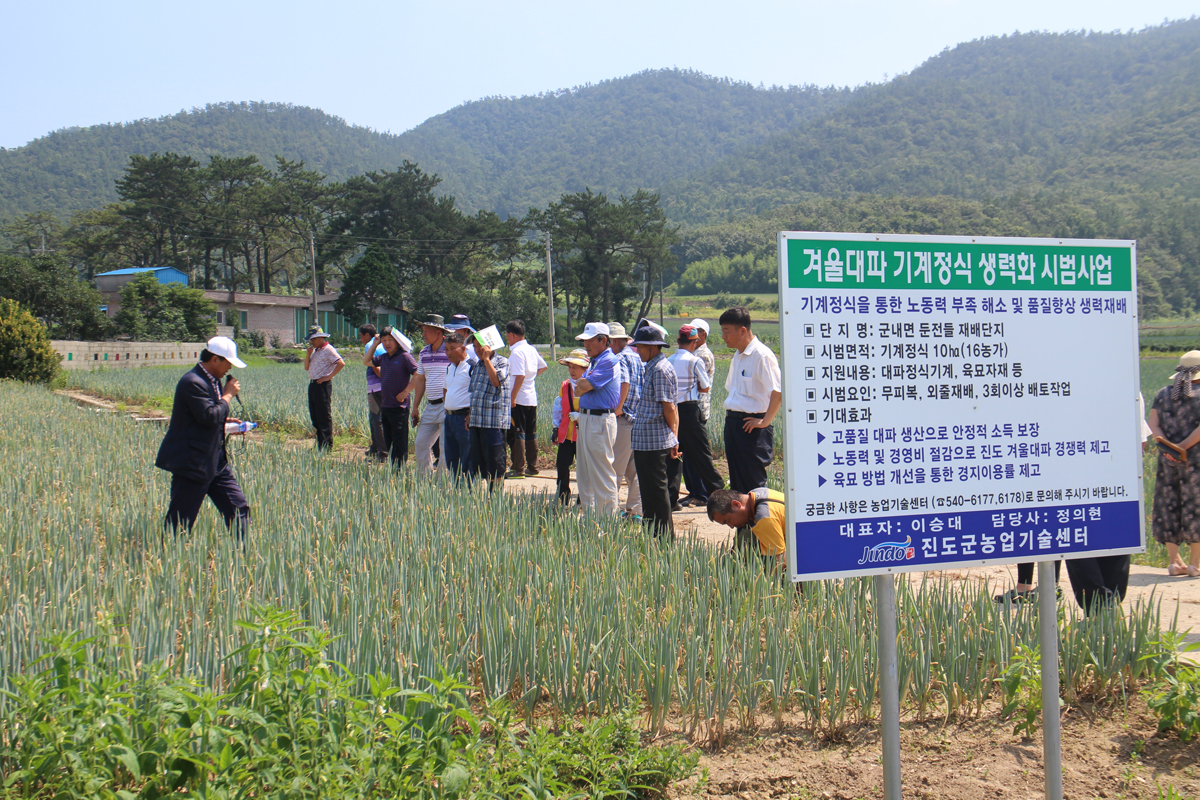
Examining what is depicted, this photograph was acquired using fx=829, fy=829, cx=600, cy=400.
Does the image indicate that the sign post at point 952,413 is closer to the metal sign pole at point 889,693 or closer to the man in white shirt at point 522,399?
the metal sign pole at point 889,693

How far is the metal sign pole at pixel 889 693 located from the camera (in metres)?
2.31

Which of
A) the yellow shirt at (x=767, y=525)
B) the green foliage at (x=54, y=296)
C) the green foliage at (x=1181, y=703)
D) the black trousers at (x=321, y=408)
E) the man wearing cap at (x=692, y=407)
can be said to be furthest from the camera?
the green foliage at (x=54, y=296)

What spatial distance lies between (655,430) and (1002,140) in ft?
562

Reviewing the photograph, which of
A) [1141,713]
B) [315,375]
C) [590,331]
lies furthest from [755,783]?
[315,375]

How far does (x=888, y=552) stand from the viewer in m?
2.35

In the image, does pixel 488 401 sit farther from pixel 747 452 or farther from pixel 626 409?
pixel 747 452

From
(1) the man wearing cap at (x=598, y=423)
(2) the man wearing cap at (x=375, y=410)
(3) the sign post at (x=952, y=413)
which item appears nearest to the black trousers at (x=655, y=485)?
(1) the man wearing cap at (x=598, y=423)

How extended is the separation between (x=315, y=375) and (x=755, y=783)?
7702 mm

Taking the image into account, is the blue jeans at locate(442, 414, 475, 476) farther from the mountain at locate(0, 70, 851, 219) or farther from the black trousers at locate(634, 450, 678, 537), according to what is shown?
the mountain at locate(0, 70, 851, 219)

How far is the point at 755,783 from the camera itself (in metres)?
2.60

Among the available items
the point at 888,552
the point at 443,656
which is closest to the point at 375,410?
the point at 443,656

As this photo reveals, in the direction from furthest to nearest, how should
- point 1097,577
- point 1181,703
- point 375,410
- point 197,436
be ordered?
point 375,410
point 197,436
point 1097,577
point 1181,703

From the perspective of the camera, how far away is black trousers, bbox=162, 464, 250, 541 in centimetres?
478

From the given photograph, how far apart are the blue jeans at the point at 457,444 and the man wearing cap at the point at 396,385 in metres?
0.59
